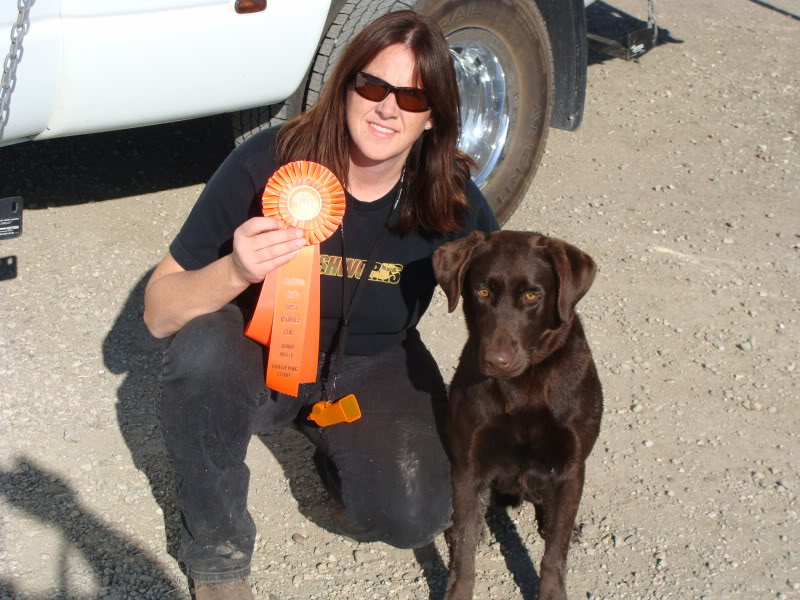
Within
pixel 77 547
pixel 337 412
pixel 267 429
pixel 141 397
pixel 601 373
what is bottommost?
pixel 601 373

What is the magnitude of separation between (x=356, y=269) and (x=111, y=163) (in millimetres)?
2665

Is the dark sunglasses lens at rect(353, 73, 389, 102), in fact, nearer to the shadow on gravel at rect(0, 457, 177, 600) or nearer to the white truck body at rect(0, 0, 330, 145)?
the white truck body at rect(0, 0, 330, 145)

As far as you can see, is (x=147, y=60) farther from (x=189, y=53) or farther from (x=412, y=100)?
(x=412, y=100)

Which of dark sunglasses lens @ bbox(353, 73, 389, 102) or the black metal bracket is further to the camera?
the black metal bracket

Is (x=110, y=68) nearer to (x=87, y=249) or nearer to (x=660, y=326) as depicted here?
(x=87, y=249)

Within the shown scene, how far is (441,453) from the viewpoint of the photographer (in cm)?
310

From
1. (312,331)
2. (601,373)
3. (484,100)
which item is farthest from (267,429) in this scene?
(484,100)

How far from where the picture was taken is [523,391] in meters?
2.93

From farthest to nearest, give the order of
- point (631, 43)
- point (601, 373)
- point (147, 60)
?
point (631, 43) < point (601, 373) < point (147, 60)

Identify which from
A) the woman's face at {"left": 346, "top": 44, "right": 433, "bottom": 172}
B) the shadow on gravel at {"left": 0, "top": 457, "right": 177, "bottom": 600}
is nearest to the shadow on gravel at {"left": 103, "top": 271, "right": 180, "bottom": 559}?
the shadow on gravel at {"left": 0, "top": 457, "right": 177, "bottom": 600}

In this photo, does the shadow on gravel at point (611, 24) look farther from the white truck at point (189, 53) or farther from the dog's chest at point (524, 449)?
the dog's chest at point (524, 449)

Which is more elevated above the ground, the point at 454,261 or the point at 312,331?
the point at 454,261

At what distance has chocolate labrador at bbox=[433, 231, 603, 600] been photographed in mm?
2859

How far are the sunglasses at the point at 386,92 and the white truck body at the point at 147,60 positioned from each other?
32.9 inches
